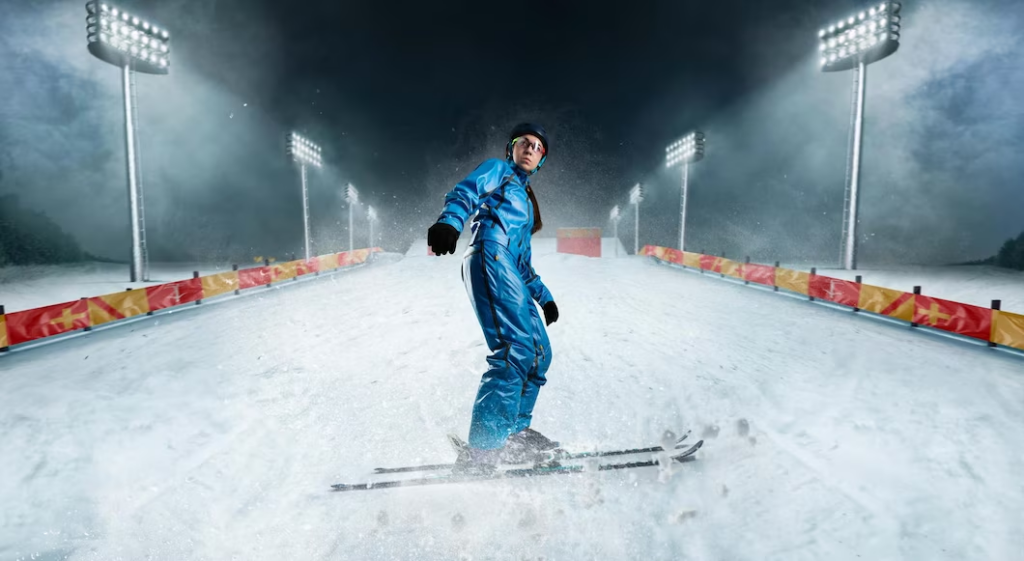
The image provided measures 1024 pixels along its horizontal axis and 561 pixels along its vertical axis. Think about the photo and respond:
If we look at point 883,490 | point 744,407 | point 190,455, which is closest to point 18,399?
point 190,455

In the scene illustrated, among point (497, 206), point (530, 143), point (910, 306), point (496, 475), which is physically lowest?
point (496, 475)

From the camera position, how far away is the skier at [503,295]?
10.3 ft

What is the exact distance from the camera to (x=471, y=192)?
298 cm

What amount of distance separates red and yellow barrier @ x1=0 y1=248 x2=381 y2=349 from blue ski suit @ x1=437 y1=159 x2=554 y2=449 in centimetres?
917

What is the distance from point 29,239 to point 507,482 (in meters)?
50.6

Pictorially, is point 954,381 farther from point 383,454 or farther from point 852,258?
point 852,258

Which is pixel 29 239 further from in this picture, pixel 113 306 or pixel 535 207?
pixel 535 207

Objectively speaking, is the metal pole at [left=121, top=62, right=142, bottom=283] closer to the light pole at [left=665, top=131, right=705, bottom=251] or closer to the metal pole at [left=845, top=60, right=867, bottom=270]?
the light pole at [left=665, top=131, right=705, bottom=251]

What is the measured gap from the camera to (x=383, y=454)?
13.8ft

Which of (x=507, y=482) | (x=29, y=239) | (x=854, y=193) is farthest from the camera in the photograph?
(x=29, y=239)

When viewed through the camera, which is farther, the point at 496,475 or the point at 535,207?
the point at 535,207

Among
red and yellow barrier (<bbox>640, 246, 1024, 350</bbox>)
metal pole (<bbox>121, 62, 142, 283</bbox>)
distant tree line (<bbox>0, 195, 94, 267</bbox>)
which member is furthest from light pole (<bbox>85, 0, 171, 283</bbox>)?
distant tree line (<bbox>0, 195, 94, 267</bbox>)

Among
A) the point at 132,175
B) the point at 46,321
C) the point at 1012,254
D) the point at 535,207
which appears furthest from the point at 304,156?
the point at 1012,254

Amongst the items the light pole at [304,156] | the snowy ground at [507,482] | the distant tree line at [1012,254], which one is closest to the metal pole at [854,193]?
the snowy ground at [507,482]
